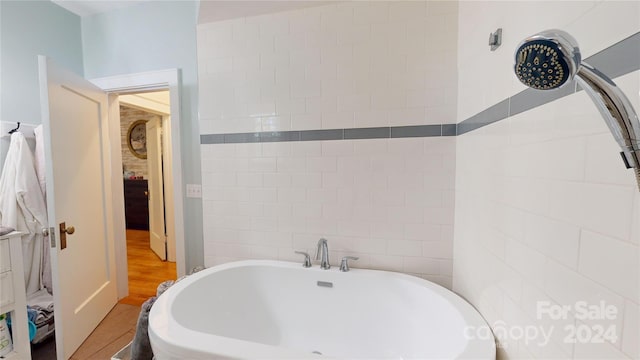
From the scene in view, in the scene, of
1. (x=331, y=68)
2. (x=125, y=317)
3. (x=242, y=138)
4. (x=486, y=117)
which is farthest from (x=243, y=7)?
(x=125, y=317)

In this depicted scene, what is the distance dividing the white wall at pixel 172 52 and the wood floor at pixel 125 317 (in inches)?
27.3

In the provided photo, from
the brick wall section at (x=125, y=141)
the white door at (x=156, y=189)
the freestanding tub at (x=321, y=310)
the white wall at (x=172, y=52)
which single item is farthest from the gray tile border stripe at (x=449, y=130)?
the brick wall section at (x=125, y=141)

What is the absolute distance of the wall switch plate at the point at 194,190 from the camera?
200cm

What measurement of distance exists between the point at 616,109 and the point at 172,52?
8.04ft

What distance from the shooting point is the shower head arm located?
353 millimetres

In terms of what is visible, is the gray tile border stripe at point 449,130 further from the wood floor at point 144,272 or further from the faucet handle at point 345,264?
the wood floor at point 144,272

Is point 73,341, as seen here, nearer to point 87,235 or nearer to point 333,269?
point 87,235

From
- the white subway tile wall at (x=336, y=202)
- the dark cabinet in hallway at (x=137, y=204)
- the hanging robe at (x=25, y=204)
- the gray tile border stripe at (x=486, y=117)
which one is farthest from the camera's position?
the dark cabinet in hallway at (x=137, y=204)

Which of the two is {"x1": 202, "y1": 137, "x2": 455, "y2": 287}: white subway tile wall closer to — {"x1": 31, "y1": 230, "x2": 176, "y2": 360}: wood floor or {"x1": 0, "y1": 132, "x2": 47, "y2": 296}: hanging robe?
{"x1": 31, "y1": 230, "x2": 176, "y2": 360}: wood floor

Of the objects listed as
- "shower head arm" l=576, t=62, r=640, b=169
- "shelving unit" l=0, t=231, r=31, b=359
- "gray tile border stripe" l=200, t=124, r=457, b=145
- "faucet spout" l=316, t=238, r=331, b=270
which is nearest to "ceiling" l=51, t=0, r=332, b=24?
"gray tile border stripe" l=200, t=124, r=457, b=145

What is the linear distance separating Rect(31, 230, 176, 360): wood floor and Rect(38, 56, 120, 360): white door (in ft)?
0.23

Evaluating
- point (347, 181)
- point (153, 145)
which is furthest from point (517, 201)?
point (153, 145)

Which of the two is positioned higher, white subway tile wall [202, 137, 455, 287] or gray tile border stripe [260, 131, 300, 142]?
gray tile border stripe [260, 131, 300, 142]

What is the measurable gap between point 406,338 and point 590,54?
137 centimetres
